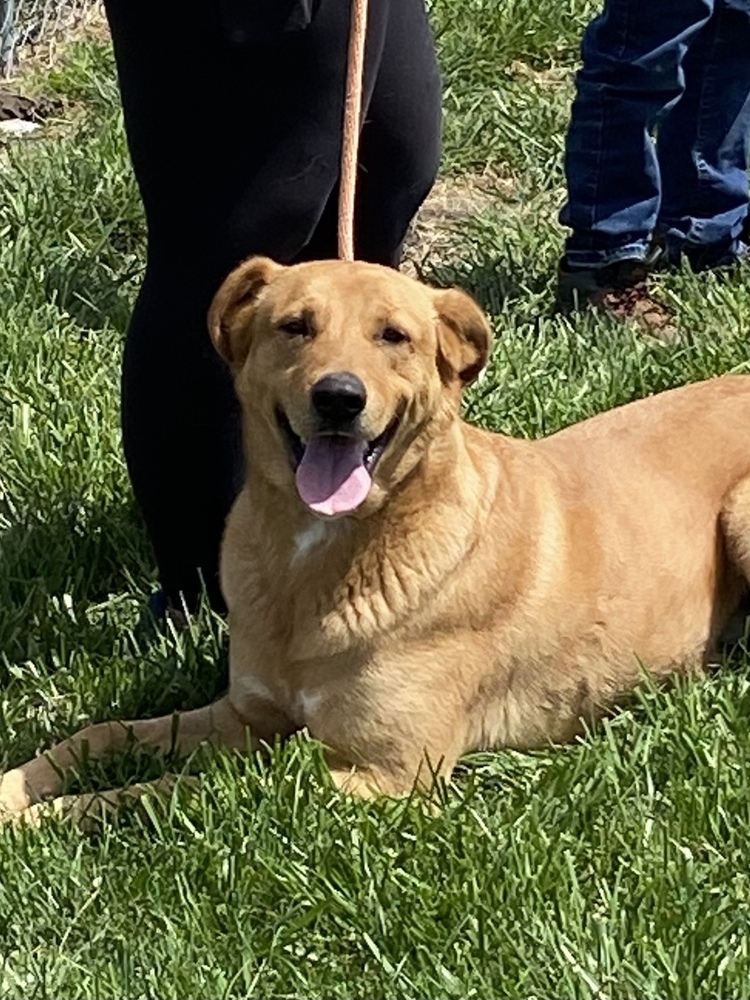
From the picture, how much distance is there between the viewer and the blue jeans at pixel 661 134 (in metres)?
4.97

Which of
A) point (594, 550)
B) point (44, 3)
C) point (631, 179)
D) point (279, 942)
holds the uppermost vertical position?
point (44, 3)

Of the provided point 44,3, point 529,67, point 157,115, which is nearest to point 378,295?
point 157,115

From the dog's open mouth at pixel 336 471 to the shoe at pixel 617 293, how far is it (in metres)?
2.23

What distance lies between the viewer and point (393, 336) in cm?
306

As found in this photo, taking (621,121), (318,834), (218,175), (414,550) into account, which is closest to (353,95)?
(218,175)

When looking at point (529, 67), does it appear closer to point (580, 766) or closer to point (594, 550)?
point (594, 550)

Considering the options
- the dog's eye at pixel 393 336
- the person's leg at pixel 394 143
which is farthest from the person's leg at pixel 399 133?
the dog's eye at pixel 393 336

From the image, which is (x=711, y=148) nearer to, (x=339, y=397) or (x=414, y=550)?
(x=414, y=550)

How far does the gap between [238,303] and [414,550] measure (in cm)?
56

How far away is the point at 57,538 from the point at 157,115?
120 centimetres

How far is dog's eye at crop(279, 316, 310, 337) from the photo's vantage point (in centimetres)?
304

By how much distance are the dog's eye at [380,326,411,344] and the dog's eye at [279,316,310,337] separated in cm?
13

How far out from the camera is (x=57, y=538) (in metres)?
4.09

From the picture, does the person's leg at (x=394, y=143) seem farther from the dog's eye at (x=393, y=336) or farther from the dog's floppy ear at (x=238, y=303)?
the dog's eye at (x=393, y=336)
